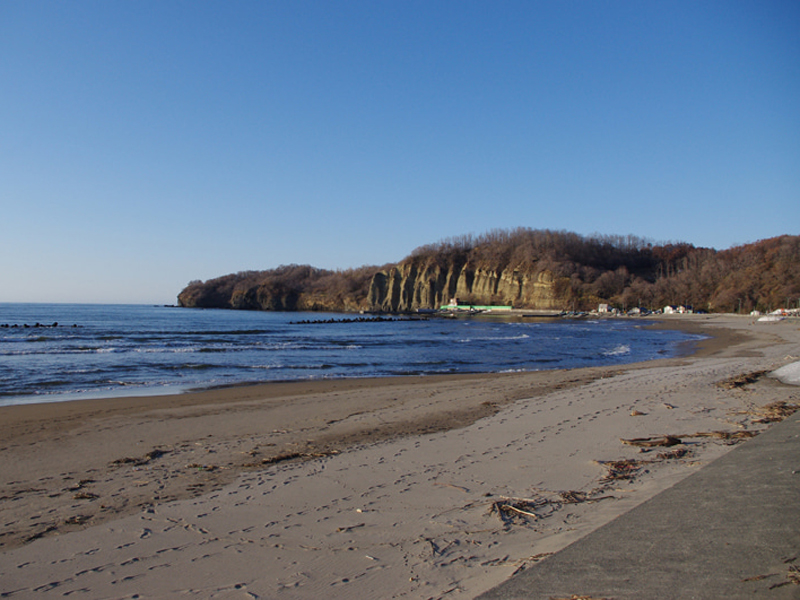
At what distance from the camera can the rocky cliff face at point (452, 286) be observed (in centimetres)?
13775

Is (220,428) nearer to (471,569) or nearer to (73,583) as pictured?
(73,583)

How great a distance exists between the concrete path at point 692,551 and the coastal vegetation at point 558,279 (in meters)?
110

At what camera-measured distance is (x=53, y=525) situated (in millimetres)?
4770

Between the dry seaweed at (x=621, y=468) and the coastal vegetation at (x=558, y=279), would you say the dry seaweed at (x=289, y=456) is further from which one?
the coastal vegetation at (x=558, y=279)

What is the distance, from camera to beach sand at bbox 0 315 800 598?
3.60m

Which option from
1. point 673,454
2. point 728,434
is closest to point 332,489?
point 673,454

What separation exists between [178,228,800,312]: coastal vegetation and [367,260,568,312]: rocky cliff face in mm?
302

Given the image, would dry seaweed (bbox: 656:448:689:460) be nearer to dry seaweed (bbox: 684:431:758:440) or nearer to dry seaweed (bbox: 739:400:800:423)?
dry seaweed (bbox: 684:431:758:440)

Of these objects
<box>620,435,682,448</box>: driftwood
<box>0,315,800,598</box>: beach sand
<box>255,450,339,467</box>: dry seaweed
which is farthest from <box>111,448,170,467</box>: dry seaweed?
<box>620,435,682,448</box>: driftwood

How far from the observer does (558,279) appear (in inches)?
5212

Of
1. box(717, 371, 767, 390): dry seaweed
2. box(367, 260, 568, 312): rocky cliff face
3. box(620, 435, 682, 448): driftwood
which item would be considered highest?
box(367, 260, 568, 312): rocky cliff face

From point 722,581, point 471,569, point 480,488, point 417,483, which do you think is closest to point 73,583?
point 471,569

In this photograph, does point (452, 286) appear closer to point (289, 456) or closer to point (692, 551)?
point (289, 456)

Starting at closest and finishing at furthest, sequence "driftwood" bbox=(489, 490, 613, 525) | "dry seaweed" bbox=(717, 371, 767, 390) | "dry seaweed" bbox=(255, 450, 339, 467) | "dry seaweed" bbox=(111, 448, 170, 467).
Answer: "driftwood" bbox=(489, 490, 613, 525)
"dry seaweed" bbox=(255, 450, 339, 467)
"dry seaweed" bbox=(111, 448, 170, 467)
"dry seaweed" bbox=(717, 371, 767, 390)
